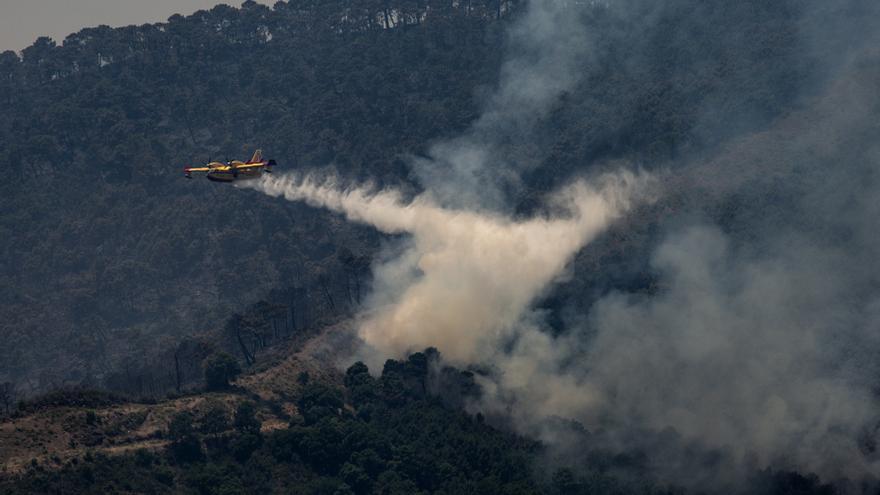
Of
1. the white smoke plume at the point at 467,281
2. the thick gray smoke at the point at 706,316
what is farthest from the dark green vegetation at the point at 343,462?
the white smoke plume at the point at 467,281

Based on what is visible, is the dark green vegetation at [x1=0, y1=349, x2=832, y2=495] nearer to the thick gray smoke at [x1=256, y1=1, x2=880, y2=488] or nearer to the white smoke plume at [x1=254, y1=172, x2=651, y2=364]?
the thick gray smoke at [x1=256, y1=1, x2=880, y2=488]

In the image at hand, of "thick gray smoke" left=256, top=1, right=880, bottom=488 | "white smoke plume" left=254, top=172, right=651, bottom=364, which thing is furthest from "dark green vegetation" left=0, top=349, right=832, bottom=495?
"white smoke plume" left=254, top=172, right=651, bottom=364

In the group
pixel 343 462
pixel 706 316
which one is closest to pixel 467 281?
pixel 706 316

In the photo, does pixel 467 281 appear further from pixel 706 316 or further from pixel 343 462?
pixel 343 462

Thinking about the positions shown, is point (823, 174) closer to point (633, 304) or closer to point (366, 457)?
point (633, 304)

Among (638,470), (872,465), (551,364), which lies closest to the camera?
(872,465)

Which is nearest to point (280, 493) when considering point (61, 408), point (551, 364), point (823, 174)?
point (61, 408)

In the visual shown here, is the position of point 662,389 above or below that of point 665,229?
below
